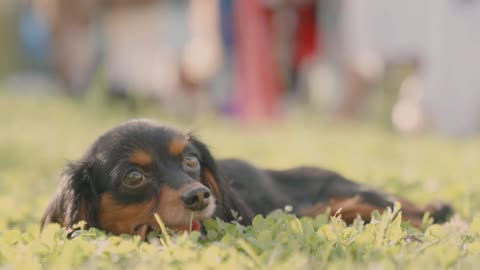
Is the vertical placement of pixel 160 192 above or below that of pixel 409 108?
above

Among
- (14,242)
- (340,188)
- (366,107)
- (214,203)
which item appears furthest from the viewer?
(366,107)

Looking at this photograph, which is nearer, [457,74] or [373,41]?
[457,74]

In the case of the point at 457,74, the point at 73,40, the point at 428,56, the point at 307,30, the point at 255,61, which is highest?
the point at 307,30

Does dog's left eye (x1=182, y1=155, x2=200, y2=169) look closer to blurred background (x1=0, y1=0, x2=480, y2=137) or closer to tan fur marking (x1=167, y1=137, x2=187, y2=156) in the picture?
tan fur marking (x1=167, y1=137, x2=187, y2=156)

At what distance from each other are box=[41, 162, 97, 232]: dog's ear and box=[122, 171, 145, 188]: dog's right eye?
0.72ft

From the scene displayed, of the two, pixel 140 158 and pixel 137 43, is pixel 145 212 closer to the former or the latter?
pixel 140 158

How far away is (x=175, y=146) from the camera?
11.4ft

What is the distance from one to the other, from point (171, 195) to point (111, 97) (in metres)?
14.1

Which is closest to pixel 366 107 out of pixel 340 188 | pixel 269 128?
pixel 269 128

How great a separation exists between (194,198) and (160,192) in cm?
19

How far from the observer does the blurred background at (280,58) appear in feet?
34.7

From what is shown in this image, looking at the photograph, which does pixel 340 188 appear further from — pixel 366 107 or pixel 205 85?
pixel 205 85

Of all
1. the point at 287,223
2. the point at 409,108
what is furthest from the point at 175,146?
the point at 409,108

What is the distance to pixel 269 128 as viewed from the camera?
11719 mm
